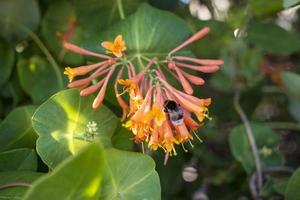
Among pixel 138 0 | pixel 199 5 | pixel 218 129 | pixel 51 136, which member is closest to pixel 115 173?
pixel 51 136

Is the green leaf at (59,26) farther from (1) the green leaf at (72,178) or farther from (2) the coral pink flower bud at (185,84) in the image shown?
(1) the green leaf at (72,178)

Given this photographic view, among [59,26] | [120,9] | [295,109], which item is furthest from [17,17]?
[295,109]

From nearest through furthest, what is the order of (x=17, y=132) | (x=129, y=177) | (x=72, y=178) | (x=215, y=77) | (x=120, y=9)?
(x=72, y=178)
(x=129, y=177)
(x=17, y=132)
(x=120, y=9)
(x=215, y=77)

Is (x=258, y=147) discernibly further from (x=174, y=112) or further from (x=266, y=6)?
(x=174, y=112)

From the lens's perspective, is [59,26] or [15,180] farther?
[59,26]

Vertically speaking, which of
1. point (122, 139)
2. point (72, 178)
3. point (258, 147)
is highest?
point (72, 178)

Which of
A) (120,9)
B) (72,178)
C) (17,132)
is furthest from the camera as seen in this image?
(120,9)

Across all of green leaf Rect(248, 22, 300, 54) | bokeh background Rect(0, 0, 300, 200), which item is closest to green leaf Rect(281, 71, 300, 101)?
bokeh background Rect(0, 0, 300, 200)
